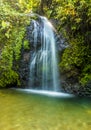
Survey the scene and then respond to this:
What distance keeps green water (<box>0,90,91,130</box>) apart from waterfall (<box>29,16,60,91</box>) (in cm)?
142

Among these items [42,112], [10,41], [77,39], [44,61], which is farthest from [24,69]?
[42,112]

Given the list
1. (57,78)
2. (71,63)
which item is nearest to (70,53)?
(71,63)

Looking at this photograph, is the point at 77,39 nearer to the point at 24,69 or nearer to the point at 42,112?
the point at 24,69

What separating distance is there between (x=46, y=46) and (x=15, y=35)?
1441 millimetres

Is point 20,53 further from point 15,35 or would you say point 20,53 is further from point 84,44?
point 84,44

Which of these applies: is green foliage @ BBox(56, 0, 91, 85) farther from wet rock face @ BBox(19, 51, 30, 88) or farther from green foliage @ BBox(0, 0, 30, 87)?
green foliage @ BBox(0, 0, 30, 87)

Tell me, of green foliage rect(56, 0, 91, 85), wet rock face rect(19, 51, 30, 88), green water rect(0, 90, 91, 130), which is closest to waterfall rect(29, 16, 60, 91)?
wet rock face rect(19, 51, 30, 88)

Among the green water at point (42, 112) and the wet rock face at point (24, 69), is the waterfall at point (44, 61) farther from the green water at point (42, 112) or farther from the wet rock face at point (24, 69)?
the green water at point (42, 112)

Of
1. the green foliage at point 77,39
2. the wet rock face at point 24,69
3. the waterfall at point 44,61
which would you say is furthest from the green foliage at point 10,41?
the green foliage at point 77,39

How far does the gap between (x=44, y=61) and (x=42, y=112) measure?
Answer: 3.95 meters

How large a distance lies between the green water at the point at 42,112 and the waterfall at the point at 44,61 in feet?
4.66

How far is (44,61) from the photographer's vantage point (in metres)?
10.6

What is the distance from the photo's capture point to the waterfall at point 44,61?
1036 cm

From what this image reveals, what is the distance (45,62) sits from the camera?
34.8 ft
